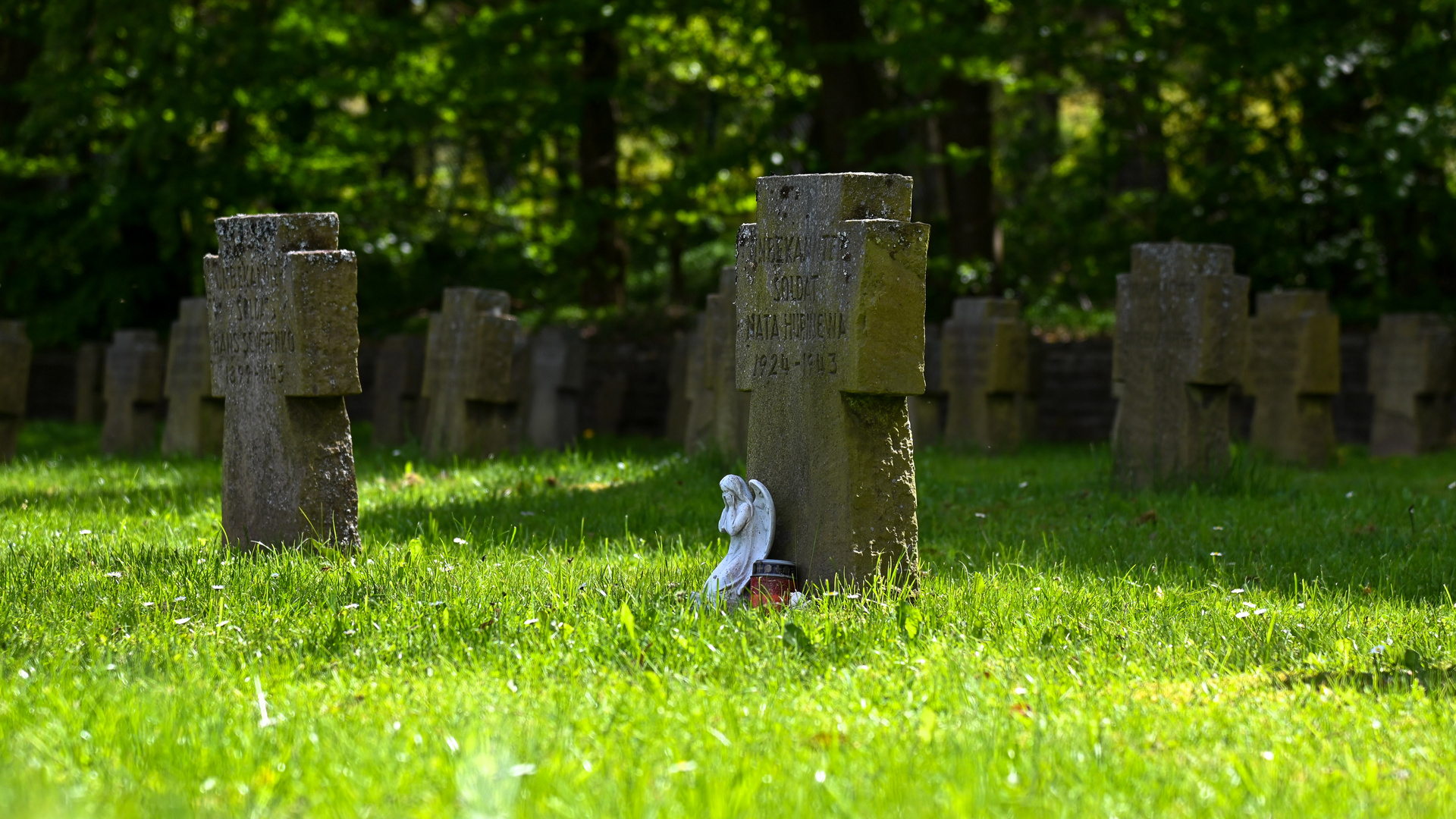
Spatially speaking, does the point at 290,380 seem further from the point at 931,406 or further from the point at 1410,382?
the point at 1410,382

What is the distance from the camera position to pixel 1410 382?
1492 cm

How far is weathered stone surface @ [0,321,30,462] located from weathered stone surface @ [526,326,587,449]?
4.88 metres

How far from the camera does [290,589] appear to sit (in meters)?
5.80

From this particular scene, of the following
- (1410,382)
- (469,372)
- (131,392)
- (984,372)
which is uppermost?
(1410,382)

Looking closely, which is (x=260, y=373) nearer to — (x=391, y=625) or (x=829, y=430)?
(x=391, y=625)

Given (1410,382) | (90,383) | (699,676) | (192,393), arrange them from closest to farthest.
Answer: (699,676) → (192,393) → (1410,382) → (90,383)

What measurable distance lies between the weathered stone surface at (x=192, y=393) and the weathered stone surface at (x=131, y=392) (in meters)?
1.02

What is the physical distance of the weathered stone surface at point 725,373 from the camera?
11727mm

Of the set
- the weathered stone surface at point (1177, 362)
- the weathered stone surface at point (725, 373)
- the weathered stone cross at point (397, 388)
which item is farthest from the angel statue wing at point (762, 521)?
the weathered stone cross at point (397, 388)

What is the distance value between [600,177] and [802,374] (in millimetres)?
15963

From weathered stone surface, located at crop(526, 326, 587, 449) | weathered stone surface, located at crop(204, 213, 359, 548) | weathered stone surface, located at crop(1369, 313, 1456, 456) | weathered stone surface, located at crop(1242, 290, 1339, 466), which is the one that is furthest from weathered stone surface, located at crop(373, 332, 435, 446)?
weathered stone surface, located at crop(1369, 313, 1456, 456)

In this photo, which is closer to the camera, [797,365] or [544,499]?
[797,365]

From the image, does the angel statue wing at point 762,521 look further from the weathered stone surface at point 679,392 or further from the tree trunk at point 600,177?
the tree trunk at point 600,177

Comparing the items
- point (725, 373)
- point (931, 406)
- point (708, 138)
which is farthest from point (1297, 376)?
point (708, 138)
